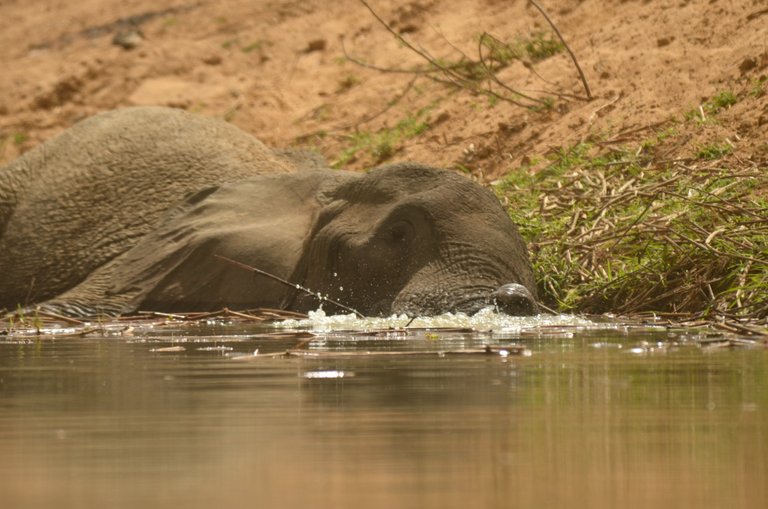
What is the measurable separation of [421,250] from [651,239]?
1267 millimetres

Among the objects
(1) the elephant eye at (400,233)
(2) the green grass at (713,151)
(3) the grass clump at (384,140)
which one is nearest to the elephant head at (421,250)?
(1) the elephant eye at (400,233)

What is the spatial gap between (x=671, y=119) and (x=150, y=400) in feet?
28.7

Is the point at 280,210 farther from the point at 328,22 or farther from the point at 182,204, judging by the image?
the point at 328,22

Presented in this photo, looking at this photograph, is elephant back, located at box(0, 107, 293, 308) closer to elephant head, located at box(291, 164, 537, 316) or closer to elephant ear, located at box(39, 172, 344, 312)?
elephant ear, located at box(39, 172, 344, 312)

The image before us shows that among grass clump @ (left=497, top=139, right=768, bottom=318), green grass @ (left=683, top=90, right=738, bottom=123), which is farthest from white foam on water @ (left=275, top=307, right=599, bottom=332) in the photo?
green grass @ (left=683, top=90, right=738, bottom=123)

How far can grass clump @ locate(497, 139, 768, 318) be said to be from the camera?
25.6 ft

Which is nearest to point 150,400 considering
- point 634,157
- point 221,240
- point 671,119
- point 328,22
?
point 221,240

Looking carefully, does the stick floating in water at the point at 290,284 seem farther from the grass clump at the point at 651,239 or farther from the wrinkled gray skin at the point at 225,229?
the grass clump at the point at 651,239

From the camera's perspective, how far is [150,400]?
3.98m

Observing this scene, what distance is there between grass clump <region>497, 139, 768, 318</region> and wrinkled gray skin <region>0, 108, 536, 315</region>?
62 cm

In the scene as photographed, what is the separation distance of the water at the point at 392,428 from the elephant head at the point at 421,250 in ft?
7.02

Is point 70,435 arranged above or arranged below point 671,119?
below

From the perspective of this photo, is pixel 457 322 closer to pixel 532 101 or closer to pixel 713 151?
pixel 713 151

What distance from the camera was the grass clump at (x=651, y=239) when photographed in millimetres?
7789
